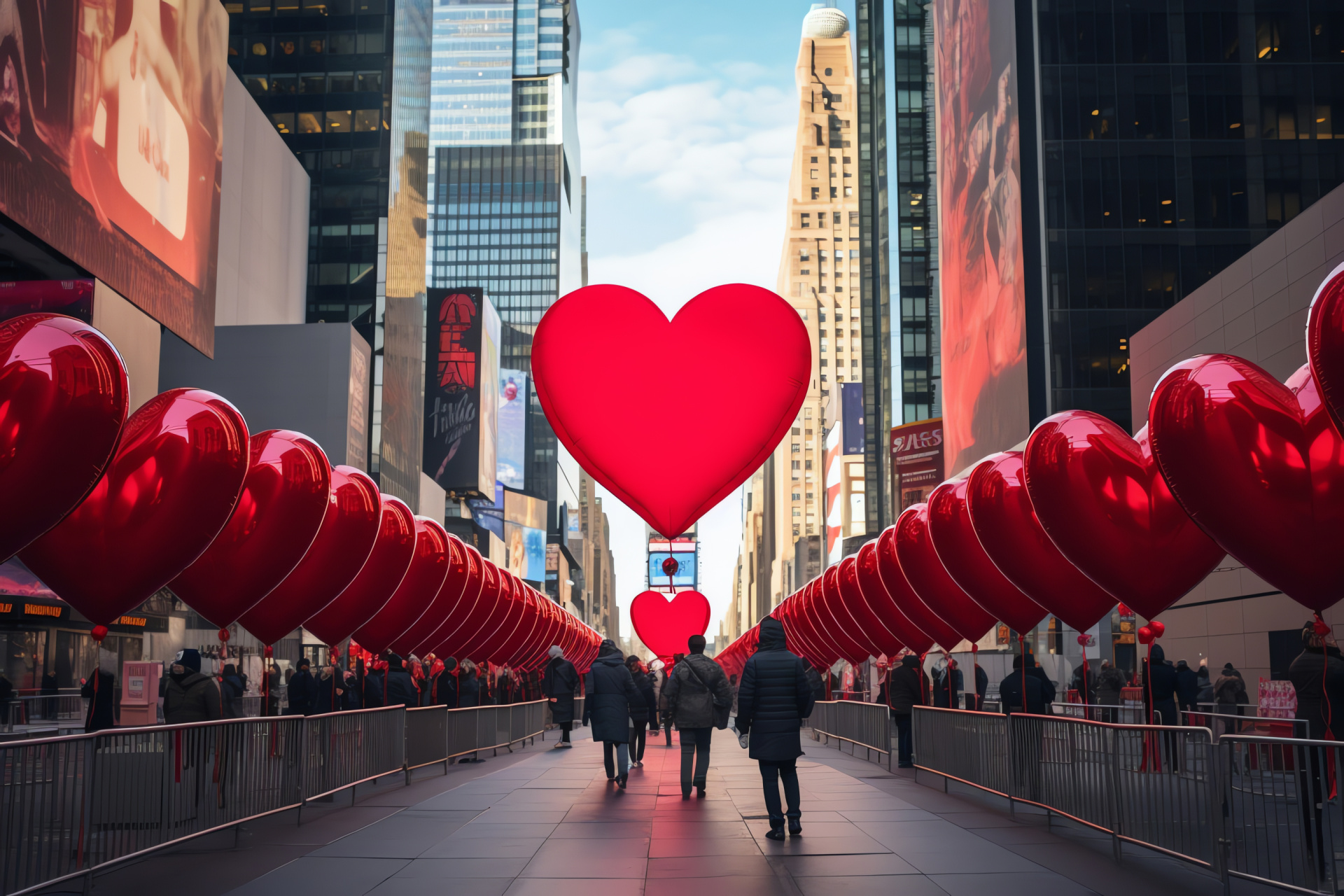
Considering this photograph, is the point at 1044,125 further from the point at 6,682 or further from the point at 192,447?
the point at 192,447

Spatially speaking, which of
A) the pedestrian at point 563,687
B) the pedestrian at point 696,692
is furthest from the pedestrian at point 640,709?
the pedestrian at point 696,692

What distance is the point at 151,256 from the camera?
116ft

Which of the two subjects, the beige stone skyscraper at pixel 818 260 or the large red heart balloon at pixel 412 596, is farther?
the beige stone skyscraper at pixel 818 260

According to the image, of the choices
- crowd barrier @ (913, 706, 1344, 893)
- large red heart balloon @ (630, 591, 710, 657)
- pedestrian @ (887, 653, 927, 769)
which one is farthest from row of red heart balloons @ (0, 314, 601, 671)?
large red heart balloon @ (630, 591, 710, 657)

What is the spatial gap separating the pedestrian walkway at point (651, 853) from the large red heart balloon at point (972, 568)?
6.63 feet

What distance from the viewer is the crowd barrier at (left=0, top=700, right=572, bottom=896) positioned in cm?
691

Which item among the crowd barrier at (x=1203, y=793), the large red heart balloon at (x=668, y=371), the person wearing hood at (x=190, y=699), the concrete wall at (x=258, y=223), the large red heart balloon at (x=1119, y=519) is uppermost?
the concrete wall at (x=258, y=223)

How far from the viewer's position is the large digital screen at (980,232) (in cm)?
5153

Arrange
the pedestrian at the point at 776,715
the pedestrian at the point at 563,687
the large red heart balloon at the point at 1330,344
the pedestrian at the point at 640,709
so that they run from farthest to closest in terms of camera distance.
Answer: the pedestrian at the point at 563,687
the pedestrian at the point at 640,709
the pedestrian at the point at 776,715
the large red heart balloon at the point at 1330,344

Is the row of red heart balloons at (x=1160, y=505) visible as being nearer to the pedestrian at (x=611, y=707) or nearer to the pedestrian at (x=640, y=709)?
the pedestrian at (x=611, y=707)

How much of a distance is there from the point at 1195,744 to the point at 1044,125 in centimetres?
4763

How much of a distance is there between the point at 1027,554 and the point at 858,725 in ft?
35.2

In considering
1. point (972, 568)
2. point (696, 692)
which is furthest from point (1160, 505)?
point (696, 692)

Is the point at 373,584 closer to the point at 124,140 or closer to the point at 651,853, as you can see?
the point at 651,853
